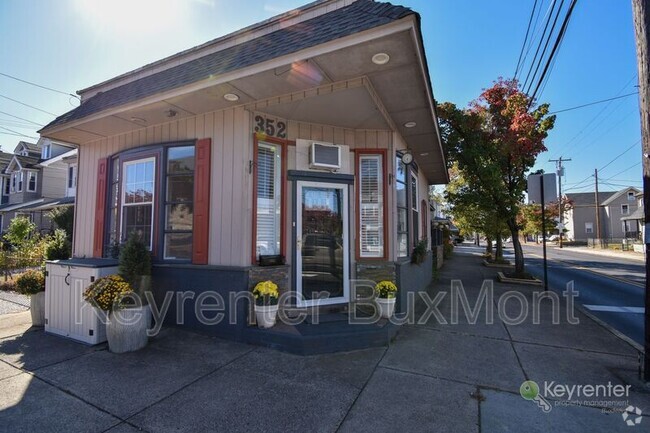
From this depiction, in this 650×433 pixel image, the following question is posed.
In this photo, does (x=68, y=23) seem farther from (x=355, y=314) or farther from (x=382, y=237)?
(x=355, y=314)

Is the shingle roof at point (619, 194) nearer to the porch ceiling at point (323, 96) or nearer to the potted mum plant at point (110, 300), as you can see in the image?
the porch ceiling at point (323, 96)

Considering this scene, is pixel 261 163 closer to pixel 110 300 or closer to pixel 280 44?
pixel 280 44

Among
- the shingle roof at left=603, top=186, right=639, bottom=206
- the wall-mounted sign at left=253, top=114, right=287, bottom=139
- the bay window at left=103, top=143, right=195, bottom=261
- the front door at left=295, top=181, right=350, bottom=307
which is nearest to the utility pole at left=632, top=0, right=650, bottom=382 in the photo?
the front door at left=295, top=181, right=350, bottom=307

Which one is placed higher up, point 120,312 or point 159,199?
point 159,199

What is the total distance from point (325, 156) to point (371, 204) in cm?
114

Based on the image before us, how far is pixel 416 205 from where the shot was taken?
8.19 m

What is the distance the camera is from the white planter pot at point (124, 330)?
13.0 ft

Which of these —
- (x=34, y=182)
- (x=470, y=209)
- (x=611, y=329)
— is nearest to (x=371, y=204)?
(x=611, y=329)

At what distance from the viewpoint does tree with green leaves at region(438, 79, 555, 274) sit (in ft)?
31.6

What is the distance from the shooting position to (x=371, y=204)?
544 centimetres

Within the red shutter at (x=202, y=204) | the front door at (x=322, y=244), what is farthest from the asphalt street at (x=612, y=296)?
the red shutter at (x=202, y=204)

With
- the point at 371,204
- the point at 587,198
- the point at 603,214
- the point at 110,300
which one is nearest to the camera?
the point at 110,300

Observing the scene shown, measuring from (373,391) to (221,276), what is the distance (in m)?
2.56

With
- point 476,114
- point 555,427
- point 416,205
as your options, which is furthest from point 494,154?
point 555,427
